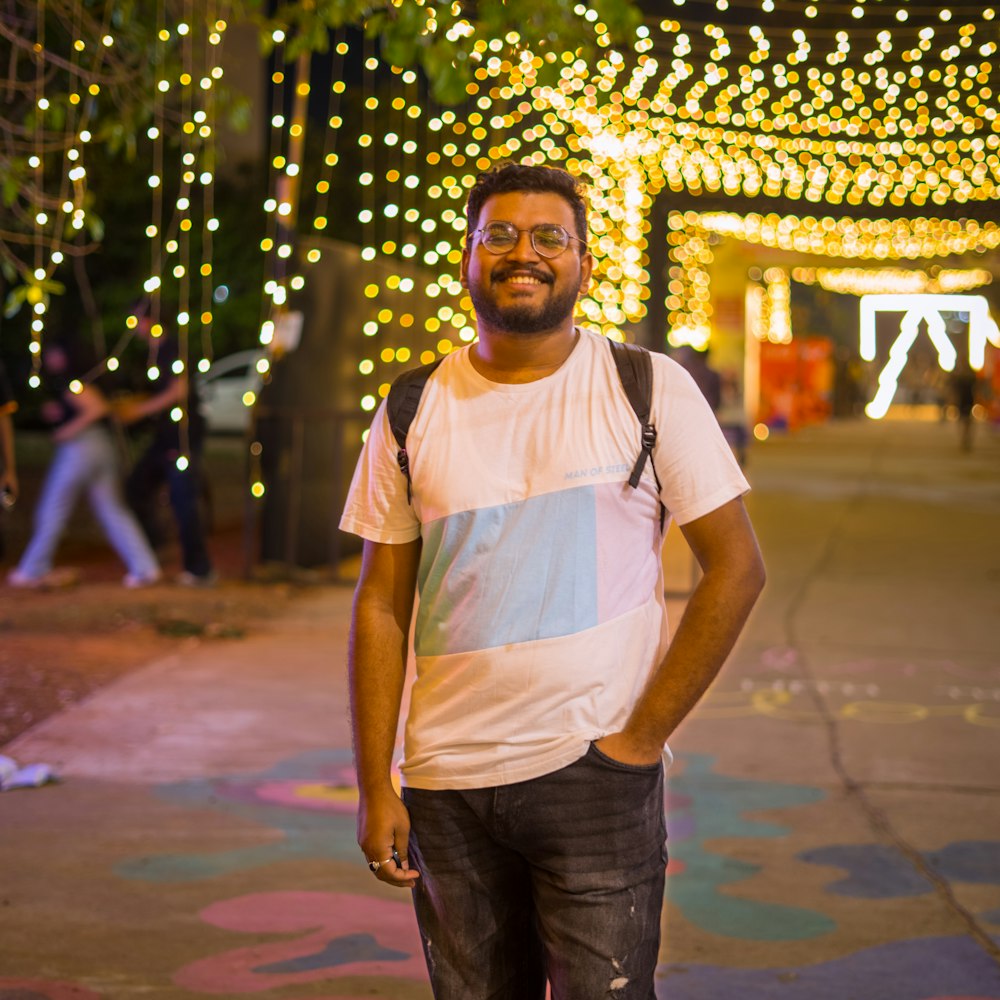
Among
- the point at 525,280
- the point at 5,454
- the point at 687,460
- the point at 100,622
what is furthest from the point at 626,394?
the point at 100,622

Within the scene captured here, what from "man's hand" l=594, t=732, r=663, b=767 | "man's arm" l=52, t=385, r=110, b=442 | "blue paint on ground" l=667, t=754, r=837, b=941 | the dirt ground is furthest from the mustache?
"man's arm" l=52, t=385, r=110, b=442

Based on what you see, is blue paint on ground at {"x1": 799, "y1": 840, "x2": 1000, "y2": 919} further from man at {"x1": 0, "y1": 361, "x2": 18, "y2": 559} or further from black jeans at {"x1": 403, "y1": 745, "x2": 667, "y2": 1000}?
man at {"x1": 0, "y1": 361, "x2": 18, "y2": 559}

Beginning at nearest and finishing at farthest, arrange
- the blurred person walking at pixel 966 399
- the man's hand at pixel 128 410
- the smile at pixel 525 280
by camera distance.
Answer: the smile at pixel 525 280, the man's hand at pixel 128 410, the blurred person walking at pixel 966 399

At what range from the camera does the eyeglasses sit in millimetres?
2654

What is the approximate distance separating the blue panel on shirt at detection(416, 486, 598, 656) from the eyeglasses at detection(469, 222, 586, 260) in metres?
0.43

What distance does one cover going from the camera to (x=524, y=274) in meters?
2.65

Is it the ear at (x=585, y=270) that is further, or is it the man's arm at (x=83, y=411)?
the man's arm at (x=83, y=411)

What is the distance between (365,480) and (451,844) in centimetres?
67

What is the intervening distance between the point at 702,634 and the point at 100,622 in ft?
23.5

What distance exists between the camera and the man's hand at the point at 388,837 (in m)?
2.65

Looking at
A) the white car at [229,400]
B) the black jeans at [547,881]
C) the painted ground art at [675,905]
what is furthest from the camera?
the white car at [229,400]

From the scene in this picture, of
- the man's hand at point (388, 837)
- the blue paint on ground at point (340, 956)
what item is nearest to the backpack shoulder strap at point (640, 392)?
the man's hand at point (388, 837)

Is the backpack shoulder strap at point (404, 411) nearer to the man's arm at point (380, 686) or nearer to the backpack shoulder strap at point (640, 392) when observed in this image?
the man's arm at point (380, 686)

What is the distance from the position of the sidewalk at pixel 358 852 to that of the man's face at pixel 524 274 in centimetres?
208
